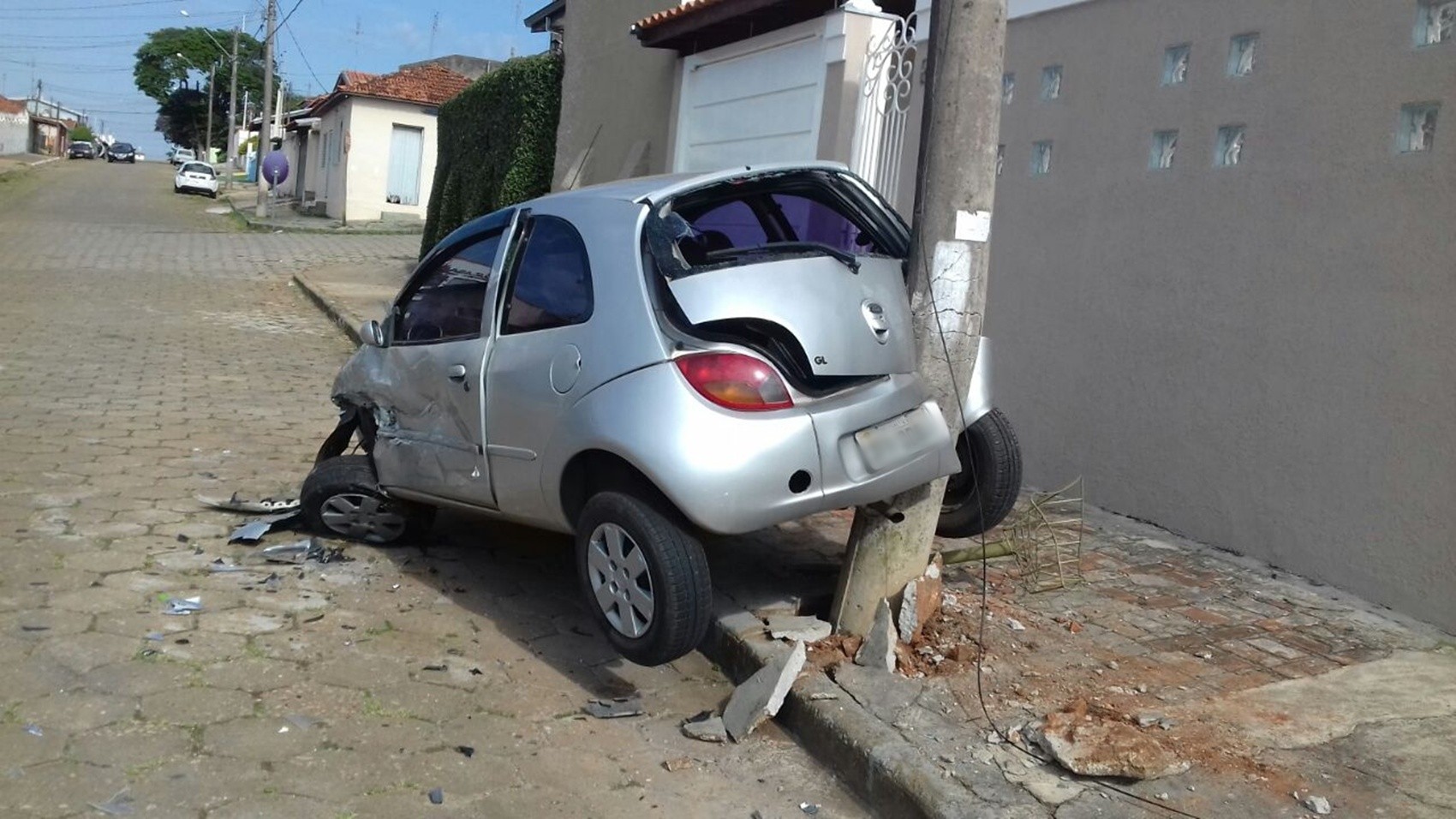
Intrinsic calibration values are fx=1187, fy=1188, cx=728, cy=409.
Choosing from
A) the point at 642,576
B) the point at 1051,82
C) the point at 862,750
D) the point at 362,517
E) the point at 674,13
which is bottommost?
the point at 862,750

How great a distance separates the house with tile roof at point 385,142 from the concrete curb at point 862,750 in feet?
105

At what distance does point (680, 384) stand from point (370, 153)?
3281cm

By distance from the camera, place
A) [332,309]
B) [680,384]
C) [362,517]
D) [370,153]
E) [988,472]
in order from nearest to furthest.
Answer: [680,384] < [988,472] < [362,517] < [332,309] < [370,153]

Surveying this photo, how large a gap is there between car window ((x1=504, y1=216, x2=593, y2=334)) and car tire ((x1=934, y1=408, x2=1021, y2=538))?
176 centimetres

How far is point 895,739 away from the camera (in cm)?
372

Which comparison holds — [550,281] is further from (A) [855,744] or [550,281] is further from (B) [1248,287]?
(B) [1248,287]

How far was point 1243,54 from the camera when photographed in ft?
19.1

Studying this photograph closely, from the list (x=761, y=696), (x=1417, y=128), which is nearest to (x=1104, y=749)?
(x=761, y=696)

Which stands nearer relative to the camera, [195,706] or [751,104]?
[195,706]

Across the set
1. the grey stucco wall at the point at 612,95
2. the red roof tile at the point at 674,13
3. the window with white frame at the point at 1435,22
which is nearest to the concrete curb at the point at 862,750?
the window with white frame at the point at 1435,22

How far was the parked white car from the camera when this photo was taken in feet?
150

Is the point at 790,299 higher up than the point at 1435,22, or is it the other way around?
the point at 1435,22

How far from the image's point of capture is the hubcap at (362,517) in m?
5.71

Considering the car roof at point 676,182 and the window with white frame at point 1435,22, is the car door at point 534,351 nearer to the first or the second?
the car roof at point 676,182
